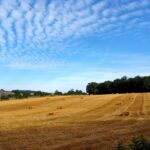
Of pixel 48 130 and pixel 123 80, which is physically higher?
pixel 123 80

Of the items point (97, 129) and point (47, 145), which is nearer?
point (47, 145)

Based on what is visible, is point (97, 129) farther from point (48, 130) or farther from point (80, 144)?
point (80, 144)

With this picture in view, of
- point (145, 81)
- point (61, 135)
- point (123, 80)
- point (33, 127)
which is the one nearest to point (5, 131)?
point (33, 127)

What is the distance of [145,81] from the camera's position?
125188 mm

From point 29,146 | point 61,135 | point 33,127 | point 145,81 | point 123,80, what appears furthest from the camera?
point 123,80

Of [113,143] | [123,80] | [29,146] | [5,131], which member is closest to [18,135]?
[5,131]

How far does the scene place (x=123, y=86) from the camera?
431ft

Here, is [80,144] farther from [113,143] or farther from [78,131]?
[78,131]

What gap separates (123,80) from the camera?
13512cm

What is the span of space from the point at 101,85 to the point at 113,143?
404 ft

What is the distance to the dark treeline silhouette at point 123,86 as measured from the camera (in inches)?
4961

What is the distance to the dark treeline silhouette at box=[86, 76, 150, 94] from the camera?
126000 mm

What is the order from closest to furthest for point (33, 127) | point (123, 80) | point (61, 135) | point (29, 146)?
point (29, 146)
point (61, 135)
point (33, 127)
point (123, 80)

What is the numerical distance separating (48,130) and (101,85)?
11931 centimetres
